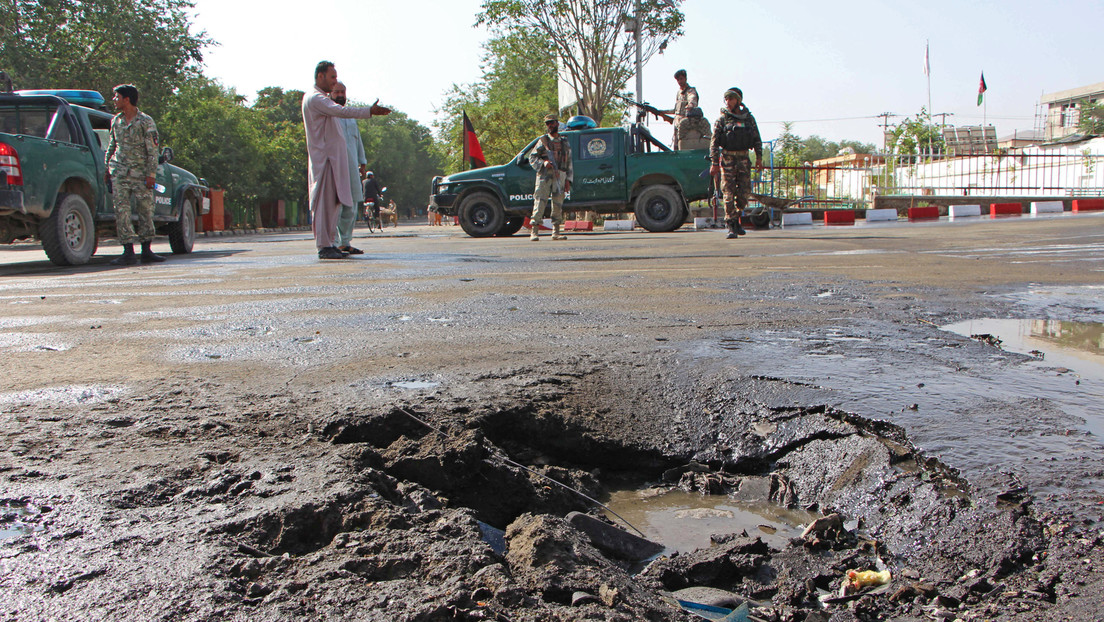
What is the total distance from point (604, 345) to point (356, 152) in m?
6.93

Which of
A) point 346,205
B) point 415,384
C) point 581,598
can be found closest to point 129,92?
point 346,205

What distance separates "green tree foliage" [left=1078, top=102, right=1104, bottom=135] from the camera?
4800cm

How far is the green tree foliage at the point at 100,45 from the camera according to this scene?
806 inches

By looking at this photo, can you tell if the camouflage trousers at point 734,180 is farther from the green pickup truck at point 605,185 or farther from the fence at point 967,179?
the fence at point 967,179

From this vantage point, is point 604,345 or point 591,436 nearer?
point 591,436

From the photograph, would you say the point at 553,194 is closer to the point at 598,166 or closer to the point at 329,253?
the point at 598,166

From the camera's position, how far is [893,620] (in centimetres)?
144

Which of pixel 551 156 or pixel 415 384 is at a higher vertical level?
pixel 551 156

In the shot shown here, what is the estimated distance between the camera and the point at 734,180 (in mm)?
11000

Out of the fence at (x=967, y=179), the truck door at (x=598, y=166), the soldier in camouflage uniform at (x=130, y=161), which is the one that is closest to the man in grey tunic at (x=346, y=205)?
the soldier in camouflage uniform at (x=130, y=161)

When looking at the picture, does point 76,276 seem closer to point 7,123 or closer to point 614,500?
point 7,123

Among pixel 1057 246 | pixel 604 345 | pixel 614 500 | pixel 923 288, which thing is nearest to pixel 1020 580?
pixel 614 500

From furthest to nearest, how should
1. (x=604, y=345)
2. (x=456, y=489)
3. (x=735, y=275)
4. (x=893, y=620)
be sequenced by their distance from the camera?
(x=735, y=275) < (x=604, y=345) < (x=456, y=489) < (x=893, y=620)

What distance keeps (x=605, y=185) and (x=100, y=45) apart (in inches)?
628
